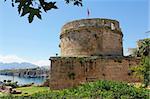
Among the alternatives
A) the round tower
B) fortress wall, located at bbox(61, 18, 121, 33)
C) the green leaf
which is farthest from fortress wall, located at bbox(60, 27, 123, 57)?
the green leaf

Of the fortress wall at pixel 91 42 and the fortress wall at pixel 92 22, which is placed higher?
the fortress wall at pixel 92 22

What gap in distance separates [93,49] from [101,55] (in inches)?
28.3

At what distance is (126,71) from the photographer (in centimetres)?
2112

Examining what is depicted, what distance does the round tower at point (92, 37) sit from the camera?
859 inches

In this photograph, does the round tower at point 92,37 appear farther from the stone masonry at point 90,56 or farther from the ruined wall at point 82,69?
the ruined wall at point 82,69

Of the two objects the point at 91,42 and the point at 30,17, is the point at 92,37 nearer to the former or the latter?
the point at 91,42

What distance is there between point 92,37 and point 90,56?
1.45 m

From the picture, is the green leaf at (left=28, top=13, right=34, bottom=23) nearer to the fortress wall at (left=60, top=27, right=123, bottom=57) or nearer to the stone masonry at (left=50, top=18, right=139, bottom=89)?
the stone masonry at (left=50, top=18, right=139, bottom=89)

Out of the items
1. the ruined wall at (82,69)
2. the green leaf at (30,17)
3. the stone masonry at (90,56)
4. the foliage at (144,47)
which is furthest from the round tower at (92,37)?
the green leaf at (30,17)

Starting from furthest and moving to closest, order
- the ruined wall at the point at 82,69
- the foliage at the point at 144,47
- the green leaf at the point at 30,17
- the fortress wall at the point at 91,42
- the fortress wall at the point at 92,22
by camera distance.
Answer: the foliage at the point at 144,47, the fortress wall at the point at 92,22, the fortress wall at the point at 91,42, the ruined wall at the point at 82,69, the green leaf at the point at 30,17

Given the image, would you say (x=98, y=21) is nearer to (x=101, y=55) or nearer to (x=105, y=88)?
(x=101, y=55)

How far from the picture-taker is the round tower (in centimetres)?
2181

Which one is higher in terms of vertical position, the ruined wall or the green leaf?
the green leaf

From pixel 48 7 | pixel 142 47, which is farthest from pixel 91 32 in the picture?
pixel 48 7
